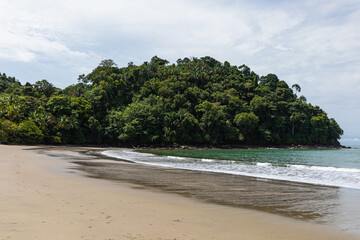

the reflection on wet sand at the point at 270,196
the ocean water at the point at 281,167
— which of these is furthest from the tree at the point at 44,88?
the reflection on wet sand at the point at 270,196

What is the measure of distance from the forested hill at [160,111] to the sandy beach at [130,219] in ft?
140

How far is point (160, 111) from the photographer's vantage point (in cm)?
6681

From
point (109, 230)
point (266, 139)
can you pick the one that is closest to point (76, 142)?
point (266, 139)

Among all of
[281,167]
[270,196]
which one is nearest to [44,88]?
[281,167]

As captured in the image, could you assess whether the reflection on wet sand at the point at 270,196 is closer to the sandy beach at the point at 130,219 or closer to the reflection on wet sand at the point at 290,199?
the reflection on wet sand at the point at 290,199

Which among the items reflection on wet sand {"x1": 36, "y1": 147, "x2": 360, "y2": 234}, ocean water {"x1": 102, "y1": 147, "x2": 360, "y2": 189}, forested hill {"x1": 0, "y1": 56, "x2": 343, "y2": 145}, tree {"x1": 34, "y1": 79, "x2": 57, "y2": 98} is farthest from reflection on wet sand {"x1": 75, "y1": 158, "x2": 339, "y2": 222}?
tree {"x1": 34, "y1": 79, "x2": 57, "y2": 98}

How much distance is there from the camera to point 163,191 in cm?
952

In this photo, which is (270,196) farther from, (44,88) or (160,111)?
(44,88)

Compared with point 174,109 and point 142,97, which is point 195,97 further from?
point 142,97

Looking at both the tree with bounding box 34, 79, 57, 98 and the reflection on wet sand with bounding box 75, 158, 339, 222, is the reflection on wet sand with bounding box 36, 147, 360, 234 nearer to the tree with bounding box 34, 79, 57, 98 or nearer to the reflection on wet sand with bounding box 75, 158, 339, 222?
the reflection on wet sand with bounding box 75, 158, 339, 222

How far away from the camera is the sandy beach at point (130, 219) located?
4.62 meters

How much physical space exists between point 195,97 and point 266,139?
2430 cm

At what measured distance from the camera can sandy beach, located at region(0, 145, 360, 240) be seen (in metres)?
4.62

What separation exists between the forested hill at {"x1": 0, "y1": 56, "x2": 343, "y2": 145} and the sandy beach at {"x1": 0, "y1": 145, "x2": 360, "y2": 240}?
42644mm
